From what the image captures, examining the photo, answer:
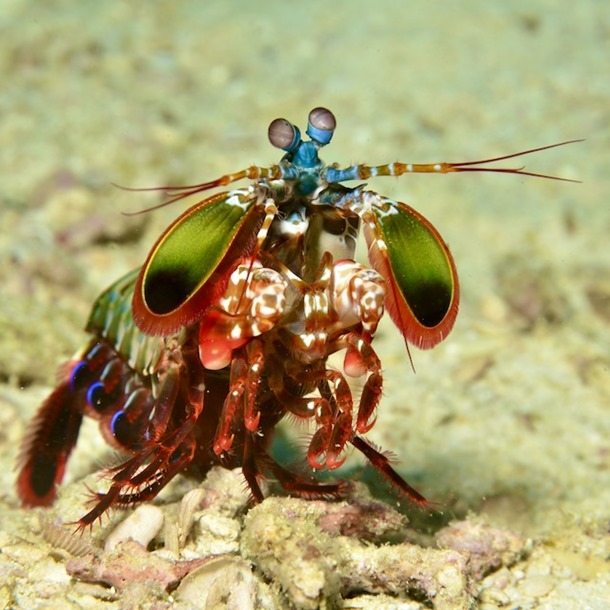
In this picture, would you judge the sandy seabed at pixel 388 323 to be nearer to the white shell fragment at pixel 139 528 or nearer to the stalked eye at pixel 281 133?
the white shell fragment at pixel 139 528

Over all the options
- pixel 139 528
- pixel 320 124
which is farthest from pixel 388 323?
pixel 139 528

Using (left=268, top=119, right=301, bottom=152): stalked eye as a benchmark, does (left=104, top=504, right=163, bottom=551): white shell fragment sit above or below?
below

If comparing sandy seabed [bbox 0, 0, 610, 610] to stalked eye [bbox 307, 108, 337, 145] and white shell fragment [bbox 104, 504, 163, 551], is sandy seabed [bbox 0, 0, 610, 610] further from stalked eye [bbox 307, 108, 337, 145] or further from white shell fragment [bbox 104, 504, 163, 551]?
stalked eye [bbox 307, 108, 337, 145]

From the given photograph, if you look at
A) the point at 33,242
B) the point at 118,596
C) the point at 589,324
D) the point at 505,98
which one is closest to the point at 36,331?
the point at 33,242

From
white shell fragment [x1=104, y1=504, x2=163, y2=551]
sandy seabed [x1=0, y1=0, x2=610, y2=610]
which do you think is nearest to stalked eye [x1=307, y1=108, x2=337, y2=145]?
sandy seabed [x1=0, y1=0, x2=610, y2=610]

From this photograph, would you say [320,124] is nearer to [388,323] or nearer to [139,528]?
[139,528]

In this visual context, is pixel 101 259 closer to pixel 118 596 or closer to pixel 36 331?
pixel 36 331
